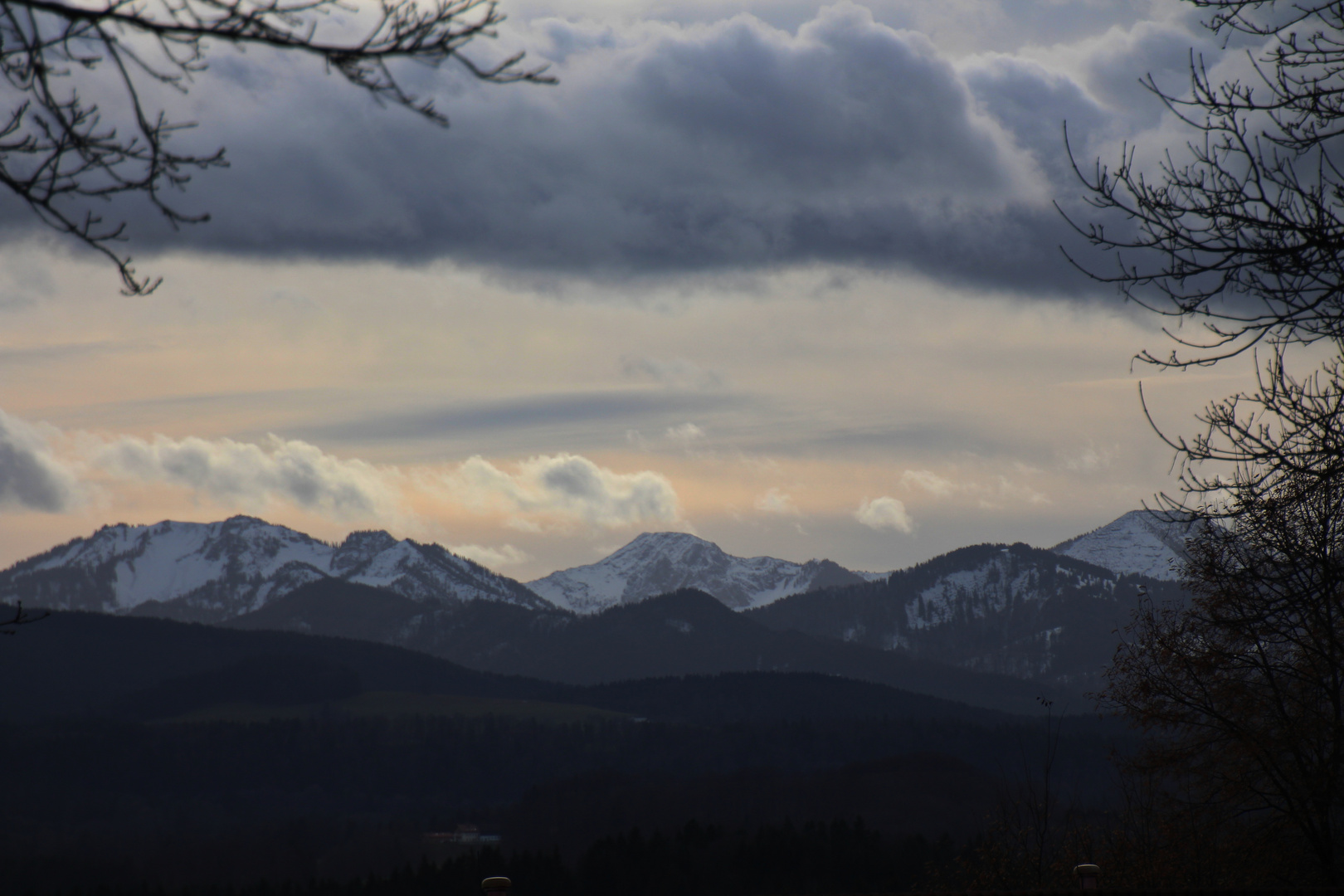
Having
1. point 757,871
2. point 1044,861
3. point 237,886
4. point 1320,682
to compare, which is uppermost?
point 1320,682

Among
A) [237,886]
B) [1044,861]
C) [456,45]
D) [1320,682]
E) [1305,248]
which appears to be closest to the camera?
[456,45]

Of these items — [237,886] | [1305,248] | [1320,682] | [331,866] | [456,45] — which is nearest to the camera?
[456,45]

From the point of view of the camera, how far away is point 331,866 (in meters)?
190

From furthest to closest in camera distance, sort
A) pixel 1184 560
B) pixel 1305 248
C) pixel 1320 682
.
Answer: pixel 1184 560 → pixel 1320 682 → pixel 1305 248

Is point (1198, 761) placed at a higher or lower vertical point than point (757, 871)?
higher

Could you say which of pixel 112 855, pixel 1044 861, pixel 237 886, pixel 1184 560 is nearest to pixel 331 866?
pixel 237 886

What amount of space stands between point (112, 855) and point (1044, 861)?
196 m

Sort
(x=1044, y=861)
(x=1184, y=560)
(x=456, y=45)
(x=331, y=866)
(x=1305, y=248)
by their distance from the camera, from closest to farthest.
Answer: (x=456, y=45)
(x=1305, y=248)
(x=1184, y=560)
(x=1044, y=861)
(x=331, y=866)

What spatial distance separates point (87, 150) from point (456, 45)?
2.60 metres

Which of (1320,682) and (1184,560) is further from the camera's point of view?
(1184,560)

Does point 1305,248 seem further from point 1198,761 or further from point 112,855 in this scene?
point 112,855

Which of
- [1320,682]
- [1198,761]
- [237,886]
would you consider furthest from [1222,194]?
[237,886]

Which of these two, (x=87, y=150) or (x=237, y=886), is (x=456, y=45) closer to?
(x=87, y=150)

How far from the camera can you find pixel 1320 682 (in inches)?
936
